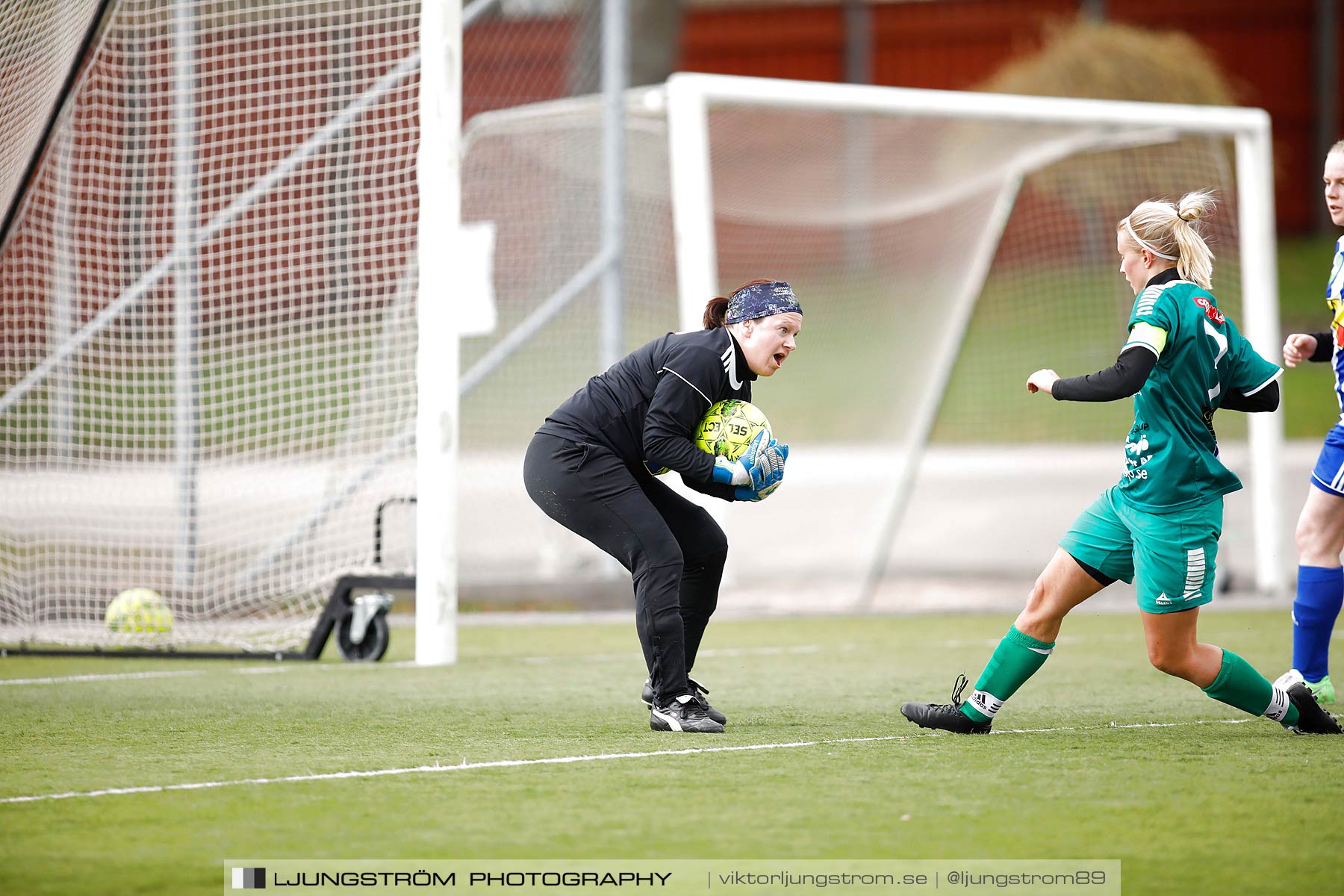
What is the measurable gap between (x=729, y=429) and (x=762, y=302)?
0.45 meters

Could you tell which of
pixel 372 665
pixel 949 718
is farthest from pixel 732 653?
pixel 949 718

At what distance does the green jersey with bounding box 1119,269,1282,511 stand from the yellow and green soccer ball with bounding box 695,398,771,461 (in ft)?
4.09

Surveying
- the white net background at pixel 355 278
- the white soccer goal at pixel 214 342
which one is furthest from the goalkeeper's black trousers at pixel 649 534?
the white soccer goal at pixel 214 342

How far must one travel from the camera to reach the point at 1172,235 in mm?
4953

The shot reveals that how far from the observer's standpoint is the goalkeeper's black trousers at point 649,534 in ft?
17.6

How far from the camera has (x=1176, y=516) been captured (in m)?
4.86

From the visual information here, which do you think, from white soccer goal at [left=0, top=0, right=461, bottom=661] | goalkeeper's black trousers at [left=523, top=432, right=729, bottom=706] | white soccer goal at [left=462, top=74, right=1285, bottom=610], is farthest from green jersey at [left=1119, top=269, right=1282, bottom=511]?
white soccer goal at [left=462, top=74, right=1285, bottom=610]

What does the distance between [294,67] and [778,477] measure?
4.88 meters

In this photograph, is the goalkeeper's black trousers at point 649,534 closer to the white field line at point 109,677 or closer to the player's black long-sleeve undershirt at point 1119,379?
the player's black long-sleeve undershirt at point 1119,379

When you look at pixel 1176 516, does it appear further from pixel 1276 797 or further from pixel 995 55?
pixel 995 55

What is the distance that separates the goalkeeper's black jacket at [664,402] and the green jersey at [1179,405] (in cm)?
136

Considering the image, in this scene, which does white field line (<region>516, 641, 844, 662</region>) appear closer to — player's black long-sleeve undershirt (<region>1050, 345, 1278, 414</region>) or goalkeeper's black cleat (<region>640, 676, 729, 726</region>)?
goalkeeper's black cleat (<region>640, 676, 729, 726</region>)

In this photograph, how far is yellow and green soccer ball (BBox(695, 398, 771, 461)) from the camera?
5.31 m

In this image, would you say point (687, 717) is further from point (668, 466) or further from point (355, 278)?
point (355, 278)
